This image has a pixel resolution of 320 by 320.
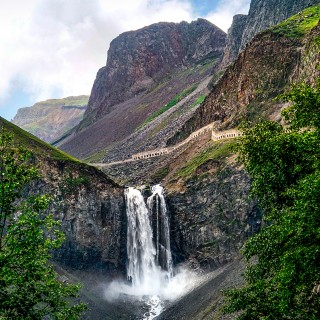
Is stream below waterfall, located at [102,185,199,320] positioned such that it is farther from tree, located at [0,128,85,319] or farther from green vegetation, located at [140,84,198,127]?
green vegetation, located at [140,84,198,127]

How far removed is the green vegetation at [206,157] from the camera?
229ft

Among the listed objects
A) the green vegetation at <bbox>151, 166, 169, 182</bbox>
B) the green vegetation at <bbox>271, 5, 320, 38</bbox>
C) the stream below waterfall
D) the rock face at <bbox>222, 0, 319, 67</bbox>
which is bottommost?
the stream below waterfall

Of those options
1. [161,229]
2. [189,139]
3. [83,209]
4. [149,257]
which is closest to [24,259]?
[83,209]

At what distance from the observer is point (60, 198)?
65.6m

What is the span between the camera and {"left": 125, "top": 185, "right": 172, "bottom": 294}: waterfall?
217ft

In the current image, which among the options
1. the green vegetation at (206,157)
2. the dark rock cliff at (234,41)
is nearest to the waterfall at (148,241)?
the green vegetation at (206,157)

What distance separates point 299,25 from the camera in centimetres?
8562

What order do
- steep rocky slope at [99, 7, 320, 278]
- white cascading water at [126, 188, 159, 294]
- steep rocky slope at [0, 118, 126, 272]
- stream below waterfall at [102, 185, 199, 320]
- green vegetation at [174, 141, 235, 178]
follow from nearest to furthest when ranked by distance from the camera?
stream below waterfall at [102, 185, 199, 320]
steep rocky slope at [99, 7, 320, 278]
steep rocky slope at [0, 118, 126, 272]
white cascading water at [126, 188, 159, 294]
green vegetation at [174, 141, 235, 178]

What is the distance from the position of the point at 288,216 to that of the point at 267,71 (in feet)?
213

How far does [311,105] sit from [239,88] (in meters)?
64.3

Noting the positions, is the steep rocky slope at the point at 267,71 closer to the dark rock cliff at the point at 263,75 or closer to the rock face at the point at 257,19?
the dark rock cliff at the point at 263,75

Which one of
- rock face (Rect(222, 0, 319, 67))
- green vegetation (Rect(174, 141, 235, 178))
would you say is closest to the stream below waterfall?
green vegetation (Rect(174, 141, 235, 178))

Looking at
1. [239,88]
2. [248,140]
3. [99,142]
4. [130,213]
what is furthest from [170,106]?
[248,140]

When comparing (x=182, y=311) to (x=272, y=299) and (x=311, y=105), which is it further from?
(x=311, y=105)
